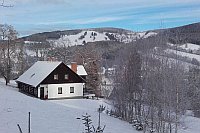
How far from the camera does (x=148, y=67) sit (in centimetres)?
2108

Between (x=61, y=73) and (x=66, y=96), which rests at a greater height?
(x=61, y=73)

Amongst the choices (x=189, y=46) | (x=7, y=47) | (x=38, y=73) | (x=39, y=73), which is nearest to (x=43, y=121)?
(x=39, y=73)

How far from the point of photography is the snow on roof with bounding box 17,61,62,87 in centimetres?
3592

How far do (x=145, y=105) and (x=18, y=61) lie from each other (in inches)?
1251

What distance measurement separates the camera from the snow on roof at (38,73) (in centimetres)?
3592

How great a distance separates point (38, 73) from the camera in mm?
37625

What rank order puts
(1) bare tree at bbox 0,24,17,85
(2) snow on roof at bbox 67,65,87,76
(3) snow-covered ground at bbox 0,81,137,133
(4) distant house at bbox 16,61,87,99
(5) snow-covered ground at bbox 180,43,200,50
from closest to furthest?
(3) snow-covered ground at bbox 0,81,137,133
(5) snow-covered ground at bbox 180,43,200,50
(4) distant house at bbox 16,61,87,99
(2) snow on roof at bbox 67,65,87,76
(1) bare tree at bbox 0,24,17,85

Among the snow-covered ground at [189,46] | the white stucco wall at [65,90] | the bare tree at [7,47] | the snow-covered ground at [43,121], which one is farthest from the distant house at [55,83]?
the snow-covered ground at [189,46]

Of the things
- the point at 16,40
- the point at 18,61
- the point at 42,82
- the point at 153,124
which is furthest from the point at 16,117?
the point at 18,61

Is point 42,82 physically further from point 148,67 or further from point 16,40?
point 148,67

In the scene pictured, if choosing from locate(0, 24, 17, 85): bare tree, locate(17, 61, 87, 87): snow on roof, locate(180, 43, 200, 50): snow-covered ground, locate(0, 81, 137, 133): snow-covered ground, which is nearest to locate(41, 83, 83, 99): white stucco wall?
locate(17, 61, 87, 87): snow on roof

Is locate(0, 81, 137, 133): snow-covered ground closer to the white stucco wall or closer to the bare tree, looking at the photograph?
the white stucco wall

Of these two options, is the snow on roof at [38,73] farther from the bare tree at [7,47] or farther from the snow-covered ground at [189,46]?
the snow-covered ground at [189,46]

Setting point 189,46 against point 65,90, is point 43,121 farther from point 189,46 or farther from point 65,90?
point 189,46
